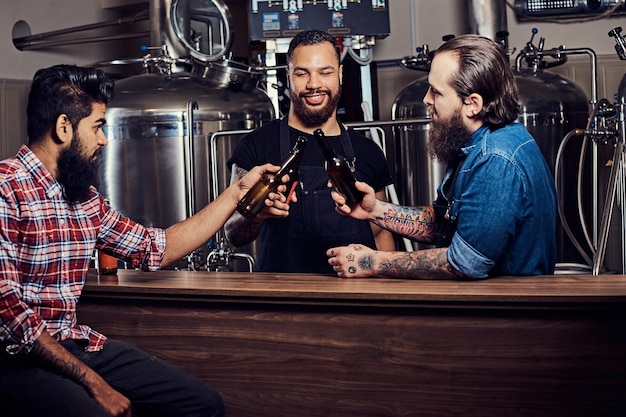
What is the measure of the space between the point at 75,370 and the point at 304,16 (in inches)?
166

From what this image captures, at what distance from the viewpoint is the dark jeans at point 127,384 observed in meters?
2.17

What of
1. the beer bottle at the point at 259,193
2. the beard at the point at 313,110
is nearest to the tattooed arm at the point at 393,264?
the beer bottle at the point at 259,193

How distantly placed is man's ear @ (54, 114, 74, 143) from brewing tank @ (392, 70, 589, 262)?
10.4 ft

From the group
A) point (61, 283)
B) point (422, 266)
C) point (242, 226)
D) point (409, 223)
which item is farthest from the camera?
point (242, 226)

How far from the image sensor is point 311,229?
128 inches

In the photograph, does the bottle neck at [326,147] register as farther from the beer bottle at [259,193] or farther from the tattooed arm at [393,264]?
the tattooed arm at [393,264]

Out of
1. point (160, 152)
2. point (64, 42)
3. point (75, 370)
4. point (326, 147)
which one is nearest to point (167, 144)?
point (160, 152)

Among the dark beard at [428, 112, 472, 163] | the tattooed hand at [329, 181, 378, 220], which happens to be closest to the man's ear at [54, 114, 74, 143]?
the tattooed hand at [329, 181, 378, 220]

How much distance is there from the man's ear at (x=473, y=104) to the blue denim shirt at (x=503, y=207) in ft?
0.31

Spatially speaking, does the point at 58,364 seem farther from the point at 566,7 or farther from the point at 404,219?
the point at 566,7

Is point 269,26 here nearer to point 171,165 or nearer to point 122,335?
point 171,165

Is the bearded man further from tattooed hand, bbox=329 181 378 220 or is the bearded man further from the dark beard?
the dark beard

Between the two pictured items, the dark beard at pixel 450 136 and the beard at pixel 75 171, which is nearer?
the beard at pixel 75 171

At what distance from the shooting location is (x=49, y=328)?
91.3 inches
